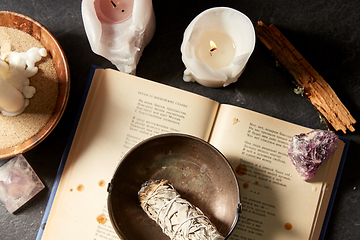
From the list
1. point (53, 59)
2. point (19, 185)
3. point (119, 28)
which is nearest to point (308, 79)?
point (119, 28)

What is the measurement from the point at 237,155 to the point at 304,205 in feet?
0.64

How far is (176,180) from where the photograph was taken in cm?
56

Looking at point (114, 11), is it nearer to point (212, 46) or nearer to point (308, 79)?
point (212, 46)

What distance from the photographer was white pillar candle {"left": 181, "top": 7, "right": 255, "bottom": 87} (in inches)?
20.9

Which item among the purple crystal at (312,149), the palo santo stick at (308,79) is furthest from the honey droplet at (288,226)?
the palo santo stick at (308,79)

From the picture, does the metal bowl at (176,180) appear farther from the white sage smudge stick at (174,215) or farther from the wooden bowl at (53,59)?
the wooden bowl at (53,59)

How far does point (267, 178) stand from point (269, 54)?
303 mm

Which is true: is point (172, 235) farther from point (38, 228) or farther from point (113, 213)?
point (38, 228)

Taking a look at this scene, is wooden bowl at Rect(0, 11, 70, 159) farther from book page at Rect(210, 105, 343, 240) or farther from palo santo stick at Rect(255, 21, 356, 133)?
palo santo stick at Rect(255, 21, 356, 133)

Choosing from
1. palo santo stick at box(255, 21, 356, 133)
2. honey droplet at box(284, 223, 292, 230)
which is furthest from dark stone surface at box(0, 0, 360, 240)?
honey droplet at box(284, 223, 292, 230)

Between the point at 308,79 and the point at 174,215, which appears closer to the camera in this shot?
the point at 174,215

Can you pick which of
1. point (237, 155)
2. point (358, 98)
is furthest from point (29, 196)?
point (358, 98)

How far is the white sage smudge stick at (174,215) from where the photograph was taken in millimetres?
449

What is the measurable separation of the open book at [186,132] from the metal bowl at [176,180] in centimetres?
6
